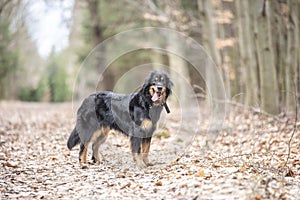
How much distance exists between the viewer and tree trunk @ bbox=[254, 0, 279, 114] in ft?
33.2

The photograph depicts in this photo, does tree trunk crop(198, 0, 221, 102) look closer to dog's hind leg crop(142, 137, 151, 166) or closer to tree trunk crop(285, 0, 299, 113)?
tree trunk crop(285, 0, 299, 113)

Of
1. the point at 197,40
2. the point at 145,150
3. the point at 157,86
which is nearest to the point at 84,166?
the point at 145,150

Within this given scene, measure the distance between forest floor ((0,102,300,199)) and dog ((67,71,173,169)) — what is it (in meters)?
0.35

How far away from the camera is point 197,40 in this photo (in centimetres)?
2214

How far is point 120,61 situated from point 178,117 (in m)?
11.4

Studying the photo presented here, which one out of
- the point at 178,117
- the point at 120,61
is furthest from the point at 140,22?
the point at 178,117

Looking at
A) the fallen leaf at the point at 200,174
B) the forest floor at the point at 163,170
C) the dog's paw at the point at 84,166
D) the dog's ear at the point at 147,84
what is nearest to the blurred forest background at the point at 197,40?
the forest floor at the point at 163,170

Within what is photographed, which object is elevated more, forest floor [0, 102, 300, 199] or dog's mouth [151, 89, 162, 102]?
dog's mouth [151, 89, 162, 102]

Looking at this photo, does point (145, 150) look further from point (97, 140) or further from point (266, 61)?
point (266, 61)

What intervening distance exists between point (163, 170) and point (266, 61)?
17.7 feet

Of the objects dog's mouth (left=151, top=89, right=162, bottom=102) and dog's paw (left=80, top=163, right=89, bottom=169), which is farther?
dog's paw (left=80, top=163, right=89, bottom=169)

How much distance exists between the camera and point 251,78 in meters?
11.9

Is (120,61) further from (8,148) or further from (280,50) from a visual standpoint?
(8,148)

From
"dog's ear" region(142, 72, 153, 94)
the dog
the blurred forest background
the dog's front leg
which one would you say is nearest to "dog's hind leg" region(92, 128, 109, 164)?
the dog
